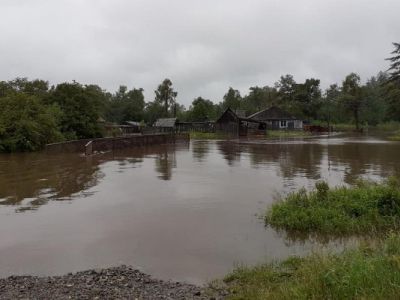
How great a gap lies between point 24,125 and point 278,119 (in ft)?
185

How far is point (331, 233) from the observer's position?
34.4 feet

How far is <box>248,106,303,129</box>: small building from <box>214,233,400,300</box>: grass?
76.3m

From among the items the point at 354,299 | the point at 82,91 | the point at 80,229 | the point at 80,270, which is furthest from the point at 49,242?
the point at 82,91

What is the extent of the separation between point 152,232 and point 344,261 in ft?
19.7

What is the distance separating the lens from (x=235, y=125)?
2832 inches

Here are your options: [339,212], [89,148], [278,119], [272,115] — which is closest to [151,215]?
[339,212]

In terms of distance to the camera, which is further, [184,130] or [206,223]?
[184,130]

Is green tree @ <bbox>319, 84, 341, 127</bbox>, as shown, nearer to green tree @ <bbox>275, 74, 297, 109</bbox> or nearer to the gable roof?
green tree @ <bbox>275, 74, 297, 109</bbox>

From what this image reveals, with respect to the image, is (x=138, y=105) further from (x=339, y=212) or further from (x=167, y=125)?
(x=339, y=212)

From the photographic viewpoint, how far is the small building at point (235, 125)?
7144cm

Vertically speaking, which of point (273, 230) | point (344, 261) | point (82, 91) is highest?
point (82, 91)

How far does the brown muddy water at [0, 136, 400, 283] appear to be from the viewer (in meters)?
9.02

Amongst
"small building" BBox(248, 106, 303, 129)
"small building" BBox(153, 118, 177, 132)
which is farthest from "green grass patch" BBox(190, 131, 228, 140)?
"small building" BBox(248, 106, 303, 129)

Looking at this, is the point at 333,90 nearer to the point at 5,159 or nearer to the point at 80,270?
the point at 5,159
